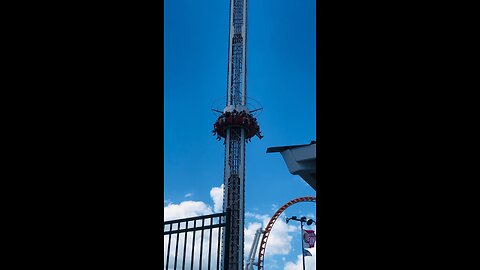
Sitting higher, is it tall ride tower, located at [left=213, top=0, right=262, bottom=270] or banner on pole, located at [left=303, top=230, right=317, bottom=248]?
tall ride tower, located at [left=213, top=0, right=262, bottom=270]

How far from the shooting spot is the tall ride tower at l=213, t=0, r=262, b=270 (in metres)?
41.6

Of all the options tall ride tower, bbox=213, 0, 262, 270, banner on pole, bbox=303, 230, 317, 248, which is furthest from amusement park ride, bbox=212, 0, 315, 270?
banner on pole, bbox=303, 230, 317, 248

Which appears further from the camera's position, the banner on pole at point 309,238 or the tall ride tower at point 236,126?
the tall ride tower at point 236,126

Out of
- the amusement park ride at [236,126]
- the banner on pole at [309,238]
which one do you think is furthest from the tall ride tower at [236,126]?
the banner on pole at [309,238]

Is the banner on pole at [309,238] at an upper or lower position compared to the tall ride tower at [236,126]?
lower

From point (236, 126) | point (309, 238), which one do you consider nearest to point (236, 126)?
point (236, 126)

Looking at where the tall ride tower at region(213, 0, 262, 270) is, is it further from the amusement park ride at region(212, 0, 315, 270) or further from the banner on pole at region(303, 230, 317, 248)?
the banner on pole at region(303, 230, 317, 248)

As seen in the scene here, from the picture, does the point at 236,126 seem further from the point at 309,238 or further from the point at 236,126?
the point at 309,238

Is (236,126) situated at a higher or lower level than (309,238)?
higher

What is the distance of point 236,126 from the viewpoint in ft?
143

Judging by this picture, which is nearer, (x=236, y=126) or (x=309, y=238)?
(x=309, y=238)

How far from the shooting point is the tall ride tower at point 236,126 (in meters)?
41.6

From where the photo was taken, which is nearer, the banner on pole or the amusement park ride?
the banner on pole

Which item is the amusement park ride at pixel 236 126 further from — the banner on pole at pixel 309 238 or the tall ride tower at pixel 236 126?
the banner on pole at pixel 309 238
